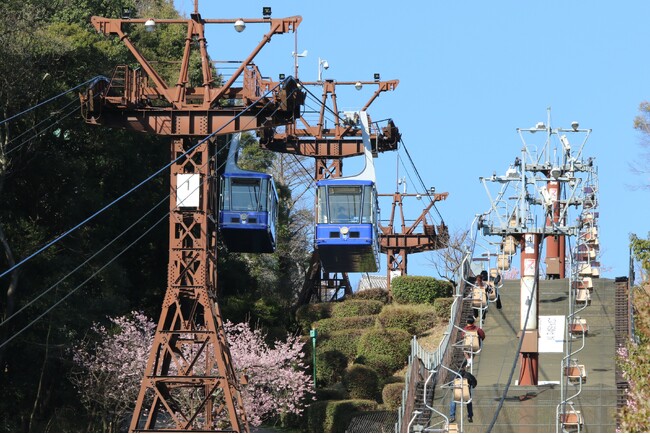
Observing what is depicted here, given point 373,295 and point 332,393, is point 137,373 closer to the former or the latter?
point 332,393

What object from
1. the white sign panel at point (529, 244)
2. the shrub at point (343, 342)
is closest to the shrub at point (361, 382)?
the shrub at point (343, 342)

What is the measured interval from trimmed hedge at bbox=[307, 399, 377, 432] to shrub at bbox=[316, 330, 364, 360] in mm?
7463

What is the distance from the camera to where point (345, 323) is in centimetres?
6041

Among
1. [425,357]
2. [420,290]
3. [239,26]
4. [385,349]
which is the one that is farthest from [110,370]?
[420,290]

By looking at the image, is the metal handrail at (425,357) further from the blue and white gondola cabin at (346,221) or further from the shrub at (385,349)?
the shrub at (385,349)

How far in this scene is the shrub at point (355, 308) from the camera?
205 ft

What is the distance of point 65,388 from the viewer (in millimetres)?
51031

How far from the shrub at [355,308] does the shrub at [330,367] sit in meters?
5.40

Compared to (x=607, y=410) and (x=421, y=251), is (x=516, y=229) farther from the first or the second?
(x=421, y=251)

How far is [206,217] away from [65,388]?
12994 millimetres

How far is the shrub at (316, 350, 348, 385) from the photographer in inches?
2207

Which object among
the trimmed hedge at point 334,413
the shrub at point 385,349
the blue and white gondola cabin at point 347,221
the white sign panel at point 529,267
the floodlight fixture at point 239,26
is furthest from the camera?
the shrub at point 385,349

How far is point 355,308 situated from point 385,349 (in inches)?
255

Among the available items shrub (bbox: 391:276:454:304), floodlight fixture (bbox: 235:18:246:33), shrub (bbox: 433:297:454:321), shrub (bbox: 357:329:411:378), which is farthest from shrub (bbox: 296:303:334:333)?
floodlight fixture (bbox: 235:18:246:33)
